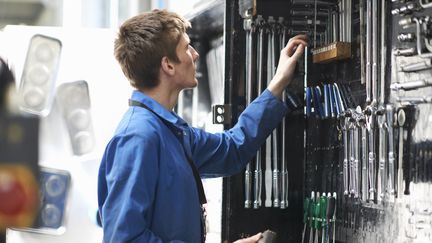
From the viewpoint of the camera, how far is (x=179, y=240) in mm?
1588

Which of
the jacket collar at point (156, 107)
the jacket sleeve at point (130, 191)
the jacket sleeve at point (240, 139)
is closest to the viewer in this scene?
the jacket sleeve at point (130, 191)

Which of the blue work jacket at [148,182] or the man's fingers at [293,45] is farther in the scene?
the man's fingers at [293,45]

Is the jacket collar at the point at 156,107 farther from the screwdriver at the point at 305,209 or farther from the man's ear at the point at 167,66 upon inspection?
the screwdriver at the point at 305,209

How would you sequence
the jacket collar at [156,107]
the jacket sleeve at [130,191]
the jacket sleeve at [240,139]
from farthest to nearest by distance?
1. the jacket sleeve at [240,139]
2. the jacket collar at [156,107]
3. the jacket sleeve at [130,191]

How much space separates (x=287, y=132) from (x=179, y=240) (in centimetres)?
63

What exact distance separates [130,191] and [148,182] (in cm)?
6

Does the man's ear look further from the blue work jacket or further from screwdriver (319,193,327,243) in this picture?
screwdriver (319,193,327,243)

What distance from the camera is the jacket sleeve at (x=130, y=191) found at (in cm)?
149

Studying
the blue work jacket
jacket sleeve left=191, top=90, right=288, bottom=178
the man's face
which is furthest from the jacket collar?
jacket sleeve left=191, top=90, right=288, bottom=178

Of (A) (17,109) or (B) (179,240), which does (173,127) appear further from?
(A) (17,109)

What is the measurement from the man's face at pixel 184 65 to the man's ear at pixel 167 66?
0.06 ft

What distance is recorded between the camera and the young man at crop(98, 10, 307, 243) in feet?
5.00

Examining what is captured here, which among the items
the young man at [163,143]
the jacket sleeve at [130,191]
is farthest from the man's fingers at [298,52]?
the jacket sleeve at [130,191]

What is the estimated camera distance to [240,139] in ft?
6.33
